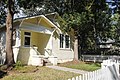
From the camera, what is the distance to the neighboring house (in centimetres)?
2078

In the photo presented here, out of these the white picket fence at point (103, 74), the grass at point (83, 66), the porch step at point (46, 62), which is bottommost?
the grass at point (83, 66)

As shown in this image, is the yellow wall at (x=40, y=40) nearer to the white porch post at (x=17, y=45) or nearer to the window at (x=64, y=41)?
the window at (x=64, y=41)

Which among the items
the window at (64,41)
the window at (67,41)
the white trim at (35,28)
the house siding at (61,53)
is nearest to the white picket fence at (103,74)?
the white trim at (35,28)

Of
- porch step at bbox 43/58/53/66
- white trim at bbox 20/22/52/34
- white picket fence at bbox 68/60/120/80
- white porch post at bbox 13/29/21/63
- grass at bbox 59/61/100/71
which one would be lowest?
grass at bbox 59/61/100/71

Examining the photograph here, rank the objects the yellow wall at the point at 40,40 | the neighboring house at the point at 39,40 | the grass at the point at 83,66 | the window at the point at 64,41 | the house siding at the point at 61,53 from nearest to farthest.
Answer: the grass at the point at 83,66 < the neighboring house at the point at 39,40 < the yellow wall at the point at 40,40 < the house siding at the point at 61,53 < the window at the point at 64,41

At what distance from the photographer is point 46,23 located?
23.9 m

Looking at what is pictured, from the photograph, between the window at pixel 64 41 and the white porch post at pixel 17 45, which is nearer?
the white porch post at pixel 17 45

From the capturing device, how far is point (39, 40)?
24734 mm

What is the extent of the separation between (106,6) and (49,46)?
8972mm

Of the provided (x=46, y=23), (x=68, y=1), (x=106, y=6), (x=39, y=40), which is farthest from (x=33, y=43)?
(x=106, y=6)

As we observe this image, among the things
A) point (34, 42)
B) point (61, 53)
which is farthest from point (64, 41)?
point (34, 42)

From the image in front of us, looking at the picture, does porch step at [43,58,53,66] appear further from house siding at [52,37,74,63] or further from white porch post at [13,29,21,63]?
white porch post at [13,29,21,63]

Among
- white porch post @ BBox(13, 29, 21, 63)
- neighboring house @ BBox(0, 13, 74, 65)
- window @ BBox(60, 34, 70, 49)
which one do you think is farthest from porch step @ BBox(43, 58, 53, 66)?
window @ BBox(60, 34, 70, 49)

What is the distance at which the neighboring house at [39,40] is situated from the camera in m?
20.8
